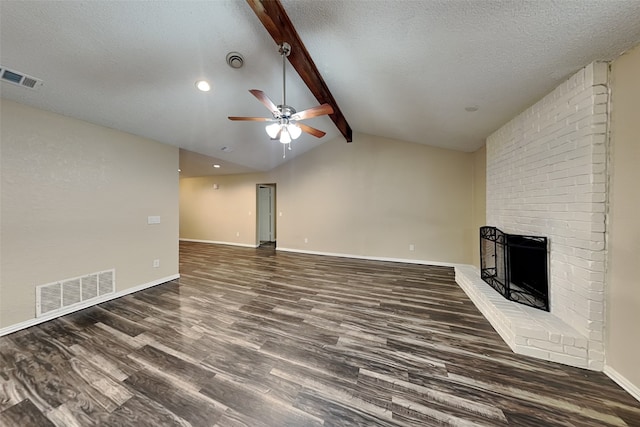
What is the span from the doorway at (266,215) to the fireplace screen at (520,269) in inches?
237

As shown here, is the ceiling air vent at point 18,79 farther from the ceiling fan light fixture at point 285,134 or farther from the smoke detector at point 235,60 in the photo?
the ceiling fan light fixture at point 285,134

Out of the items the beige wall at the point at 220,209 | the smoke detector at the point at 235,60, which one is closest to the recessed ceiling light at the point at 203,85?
the smoke detector at the point at 235,60

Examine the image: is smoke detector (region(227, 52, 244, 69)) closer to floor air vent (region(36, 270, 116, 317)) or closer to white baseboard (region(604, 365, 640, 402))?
floor air vent (region(36, 270, 116, 317))

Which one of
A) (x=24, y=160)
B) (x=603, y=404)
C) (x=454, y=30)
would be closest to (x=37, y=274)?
(x=24, y=160)

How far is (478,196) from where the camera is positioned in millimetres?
4352

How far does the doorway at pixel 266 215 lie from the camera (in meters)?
7.46

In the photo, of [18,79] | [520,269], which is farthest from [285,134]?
[520,269]

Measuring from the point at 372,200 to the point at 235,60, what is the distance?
156 inches

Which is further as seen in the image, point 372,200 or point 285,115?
point 372,200

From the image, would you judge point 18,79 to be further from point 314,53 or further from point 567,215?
point 567,215

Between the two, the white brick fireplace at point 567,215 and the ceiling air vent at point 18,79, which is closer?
the white brick fireplace at point 567,215

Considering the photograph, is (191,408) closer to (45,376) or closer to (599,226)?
(45,376)

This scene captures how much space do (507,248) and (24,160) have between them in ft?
19.0

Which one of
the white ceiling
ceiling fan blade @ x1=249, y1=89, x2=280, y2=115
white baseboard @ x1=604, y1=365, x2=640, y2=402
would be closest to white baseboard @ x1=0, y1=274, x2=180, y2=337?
the white ceiling
